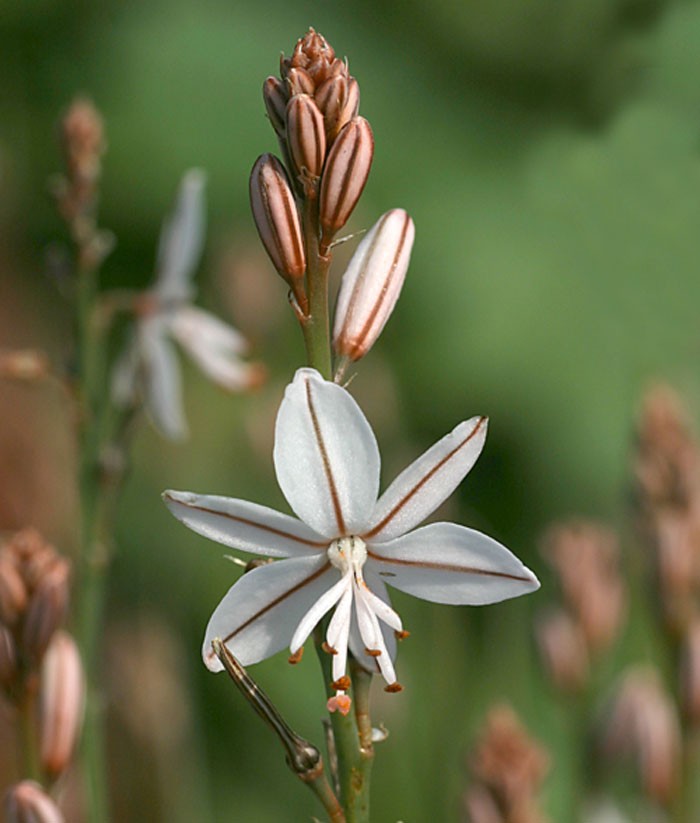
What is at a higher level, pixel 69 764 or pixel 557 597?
pixel 557 597

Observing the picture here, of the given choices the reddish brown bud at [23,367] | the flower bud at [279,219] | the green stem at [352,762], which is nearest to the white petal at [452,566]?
the green stem at [352,762]

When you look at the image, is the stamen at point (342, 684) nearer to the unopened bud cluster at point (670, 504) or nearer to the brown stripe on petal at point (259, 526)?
the brown stripe on petal at point (259, 526)

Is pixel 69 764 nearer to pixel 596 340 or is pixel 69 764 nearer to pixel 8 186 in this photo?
pixel 596 340

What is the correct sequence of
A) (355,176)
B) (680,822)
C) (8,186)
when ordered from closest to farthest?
(355,176)
(680,822)
(8,186)

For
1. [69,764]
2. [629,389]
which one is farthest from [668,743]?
[629,389]

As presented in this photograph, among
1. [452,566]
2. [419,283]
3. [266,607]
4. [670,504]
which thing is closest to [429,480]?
[452,566]

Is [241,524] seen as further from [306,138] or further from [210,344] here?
[210,344]
